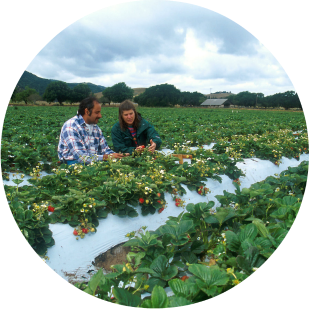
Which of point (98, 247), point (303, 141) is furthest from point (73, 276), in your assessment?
point (303, 141)

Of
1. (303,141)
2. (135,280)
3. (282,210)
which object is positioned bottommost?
(135,280)

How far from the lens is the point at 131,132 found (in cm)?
431

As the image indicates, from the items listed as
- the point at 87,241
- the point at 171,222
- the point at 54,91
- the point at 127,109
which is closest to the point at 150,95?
the point at 54,91

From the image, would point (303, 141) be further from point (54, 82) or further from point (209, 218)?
point (54, 82)

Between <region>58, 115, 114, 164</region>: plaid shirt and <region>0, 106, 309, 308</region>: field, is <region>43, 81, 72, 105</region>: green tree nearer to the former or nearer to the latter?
<region>0, 106, 309, 308</region>: field

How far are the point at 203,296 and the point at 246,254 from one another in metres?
0.36

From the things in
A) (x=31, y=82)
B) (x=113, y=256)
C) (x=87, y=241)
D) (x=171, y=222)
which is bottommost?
(x=113, y=256)

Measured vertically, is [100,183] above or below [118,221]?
above

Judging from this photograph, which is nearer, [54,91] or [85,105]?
[54,91]

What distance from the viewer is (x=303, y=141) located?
16.8 ft

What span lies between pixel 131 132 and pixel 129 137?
4.3 inches

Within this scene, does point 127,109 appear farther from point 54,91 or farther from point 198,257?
point 198,257

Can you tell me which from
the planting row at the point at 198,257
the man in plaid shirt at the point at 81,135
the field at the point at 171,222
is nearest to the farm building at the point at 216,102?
the field at the point at 171,222

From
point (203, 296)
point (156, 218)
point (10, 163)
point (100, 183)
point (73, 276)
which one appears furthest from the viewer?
point (10, 163)
